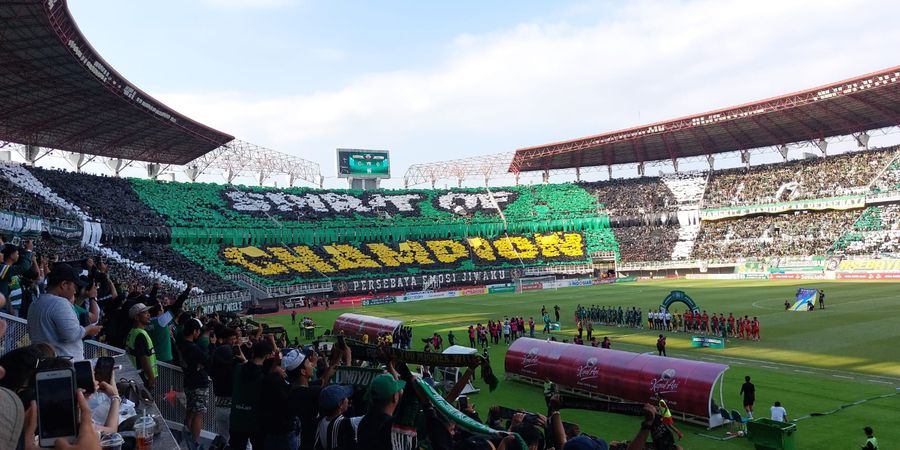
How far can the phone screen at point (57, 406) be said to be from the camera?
12.5 feet

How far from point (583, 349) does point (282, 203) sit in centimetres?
6852

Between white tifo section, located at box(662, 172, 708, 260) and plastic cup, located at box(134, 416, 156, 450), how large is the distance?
79.2 metres

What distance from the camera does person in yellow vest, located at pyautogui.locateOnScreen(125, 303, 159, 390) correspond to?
961 cm

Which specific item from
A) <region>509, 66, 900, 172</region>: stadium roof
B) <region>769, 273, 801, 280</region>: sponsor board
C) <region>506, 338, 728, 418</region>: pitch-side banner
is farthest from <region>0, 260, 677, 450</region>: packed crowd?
<region>509, 66, 900, 172</region>: stadium roof

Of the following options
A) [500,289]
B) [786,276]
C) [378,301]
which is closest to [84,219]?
[378,301]

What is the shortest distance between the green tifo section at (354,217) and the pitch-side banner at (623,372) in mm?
53727

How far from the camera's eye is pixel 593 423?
18.4 meters

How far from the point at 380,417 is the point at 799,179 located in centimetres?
8477

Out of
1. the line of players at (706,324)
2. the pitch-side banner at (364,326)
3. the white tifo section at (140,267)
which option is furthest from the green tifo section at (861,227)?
the white tifo section at (140,267)

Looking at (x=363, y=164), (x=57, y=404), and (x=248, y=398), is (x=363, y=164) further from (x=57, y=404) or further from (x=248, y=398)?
(x=57, y=404)

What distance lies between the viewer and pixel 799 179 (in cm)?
7794

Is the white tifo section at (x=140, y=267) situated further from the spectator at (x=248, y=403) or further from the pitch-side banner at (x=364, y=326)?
the spectator at (x=248, y=403)

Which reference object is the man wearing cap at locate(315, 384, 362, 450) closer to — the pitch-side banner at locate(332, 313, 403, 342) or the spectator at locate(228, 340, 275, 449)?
the spectator at locate(228, 340, 275, 449)

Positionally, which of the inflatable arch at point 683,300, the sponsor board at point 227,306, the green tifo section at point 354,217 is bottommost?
the sponsor board at point 227,306
